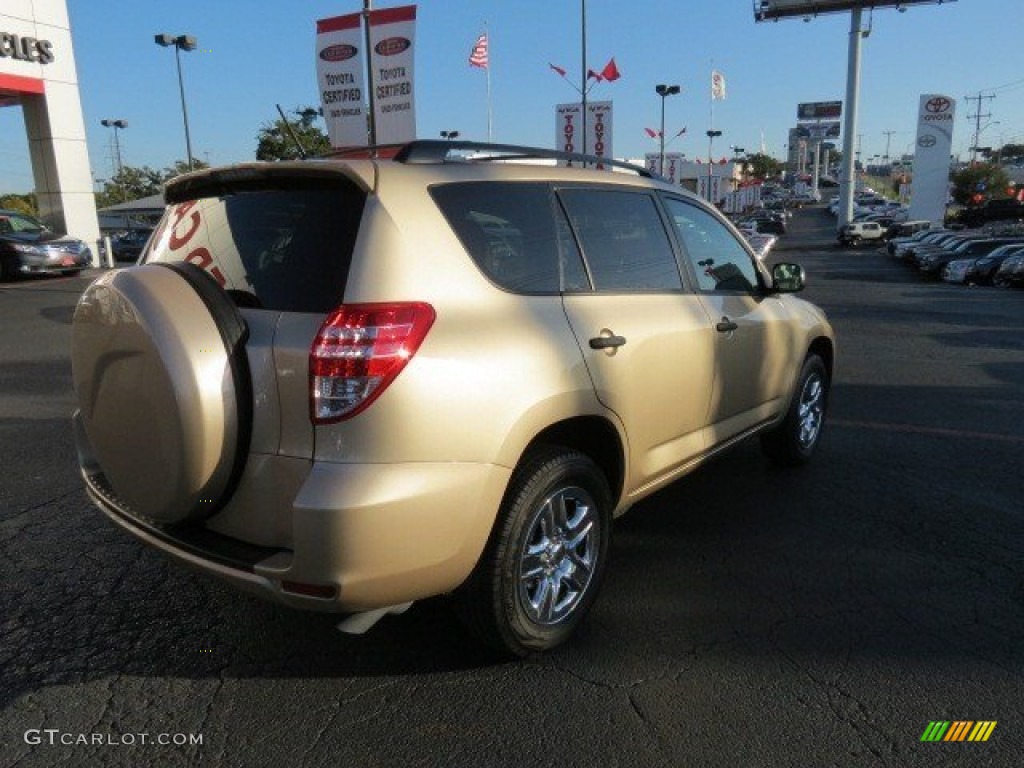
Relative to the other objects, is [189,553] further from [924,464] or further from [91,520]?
[924,464]

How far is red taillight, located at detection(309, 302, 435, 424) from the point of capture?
7.41 feet

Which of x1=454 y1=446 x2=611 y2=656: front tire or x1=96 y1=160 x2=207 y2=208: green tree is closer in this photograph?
x1=454 y1=446 x2=611 y2=656: front tire

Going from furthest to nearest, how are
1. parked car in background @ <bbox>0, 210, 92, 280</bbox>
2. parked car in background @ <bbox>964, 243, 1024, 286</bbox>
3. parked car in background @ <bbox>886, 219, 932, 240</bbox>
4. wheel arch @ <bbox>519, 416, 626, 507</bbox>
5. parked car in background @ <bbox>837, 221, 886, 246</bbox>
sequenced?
1. parked car in background @ <bbox>837, 221, 886, 246</bbox>
2. parked car in background @ <bbox>886, 219, 932, 240</bbox>
3. parked car in background @ <bbox>964, 243, 1024, 286</bbox>
4. parked car in background @ <bbox>0, 210, 92, 280</bbox>
5. wheel arch @ <bbox>519, 416, 626, 507</bbox>

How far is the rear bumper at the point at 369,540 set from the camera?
223 centimetres

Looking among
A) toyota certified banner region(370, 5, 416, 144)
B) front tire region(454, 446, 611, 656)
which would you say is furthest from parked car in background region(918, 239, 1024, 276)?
front tire region(454, 446, 611, 656)

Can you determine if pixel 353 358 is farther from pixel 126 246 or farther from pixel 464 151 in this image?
pixel 126 246

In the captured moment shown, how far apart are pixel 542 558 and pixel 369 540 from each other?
0.81m

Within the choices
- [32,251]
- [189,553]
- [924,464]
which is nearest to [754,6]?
[32,251]

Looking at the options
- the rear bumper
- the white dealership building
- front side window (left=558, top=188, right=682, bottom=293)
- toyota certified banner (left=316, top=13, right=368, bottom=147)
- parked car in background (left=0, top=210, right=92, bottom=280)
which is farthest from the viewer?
the white dealership building

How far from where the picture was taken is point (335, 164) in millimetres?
2480

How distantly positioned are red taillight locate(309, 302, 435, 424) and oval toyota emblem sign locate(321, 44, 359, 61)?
11.6m

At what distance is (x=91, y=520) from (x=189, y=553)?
204cm

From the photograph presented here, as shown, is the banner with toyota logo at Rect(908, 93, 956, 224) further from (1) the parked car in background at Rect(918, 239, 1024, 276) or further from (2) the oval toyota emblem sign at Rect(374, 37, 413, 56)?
(2) the oval toyota emblem sign at Rect(374, 37, 413, 56)

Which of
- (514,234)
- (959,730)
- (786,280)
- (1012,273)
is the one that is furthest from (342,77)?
(1012,273)
